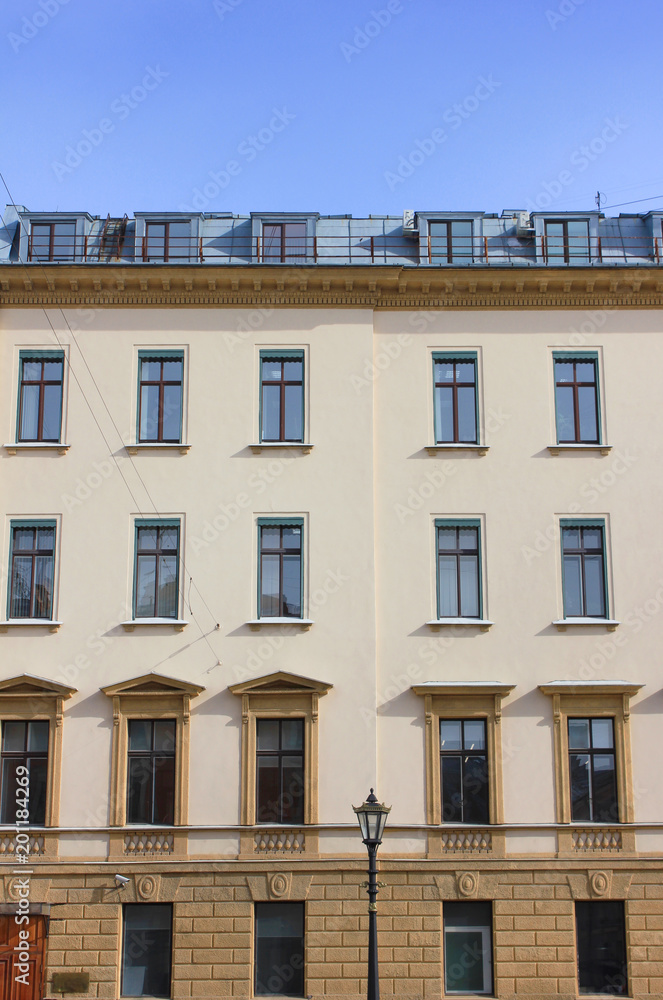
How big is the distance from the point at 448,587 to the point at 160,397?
7977mm

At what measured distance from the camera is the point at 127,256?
89.1 feet

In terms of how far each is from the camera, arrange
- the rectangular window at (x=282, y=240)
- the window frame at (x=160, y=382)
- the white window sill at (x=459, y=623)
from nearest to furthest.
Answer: the white window sill at (x=459, y=623) → the window frame at (x=160, y=382) → the rectangular window at (x=282, y=240)

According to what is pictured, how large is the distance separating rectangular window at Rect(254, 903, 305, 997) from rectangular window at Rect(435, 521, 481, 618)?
23.5 feet

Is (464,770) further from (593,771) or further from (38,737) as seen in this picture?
(38,737)

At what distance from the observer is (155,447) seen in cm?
2480

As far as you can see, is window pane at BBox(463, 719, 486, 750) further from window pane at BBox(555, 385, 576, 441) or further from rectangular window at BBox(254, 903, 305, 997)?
window pane at BBox(555, 385, 576, 441)

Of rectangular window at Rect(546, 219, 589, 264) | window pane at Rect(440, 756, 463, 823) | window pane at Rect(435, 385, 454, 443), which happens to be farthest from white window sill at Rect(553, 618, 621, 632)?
rectangular window at Rect(546, 219, 589, 264)

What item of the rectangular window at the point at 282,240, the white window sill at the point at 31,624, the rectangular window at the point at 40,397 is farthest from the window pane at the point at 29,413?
the rectangular window at the point at 282,240

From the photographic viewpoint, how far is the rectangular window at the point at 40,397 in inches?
992

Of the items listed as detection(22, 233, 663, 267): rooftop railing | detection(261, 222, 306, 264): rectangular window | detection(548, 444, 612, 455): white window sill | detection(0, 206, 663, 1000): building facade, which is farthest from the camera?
detection(261, 222, 306, 264): rectangular window

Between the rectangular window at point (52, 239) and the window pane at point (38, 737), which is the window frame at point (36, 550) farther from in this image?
the rectangular window at point (52, 239)

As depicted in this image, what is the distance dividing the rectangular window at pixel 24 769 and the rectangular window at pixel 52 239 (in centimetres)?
1147

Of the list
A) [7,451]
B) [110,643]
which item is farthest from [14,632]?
[7,451]

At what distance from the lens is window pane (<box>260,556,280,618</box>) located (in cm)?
2423
